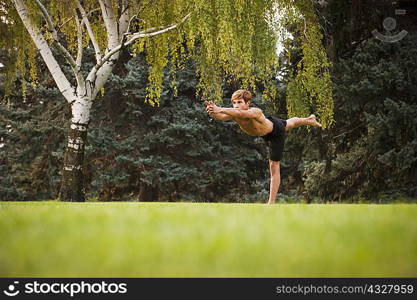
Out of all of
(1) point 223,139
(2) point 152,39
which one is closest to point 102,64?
(2) point 152,39

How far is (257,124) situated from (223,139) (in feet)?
33.0

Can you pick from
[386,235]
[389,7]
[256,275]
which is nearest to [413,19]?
[389,7]

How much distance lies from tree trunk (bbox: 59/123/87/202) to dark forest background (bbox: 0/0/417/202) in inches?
224

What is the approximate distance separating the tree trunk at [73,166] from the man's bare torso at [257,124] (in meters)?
3.88

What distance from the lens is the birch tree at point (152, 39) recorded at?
7848mm

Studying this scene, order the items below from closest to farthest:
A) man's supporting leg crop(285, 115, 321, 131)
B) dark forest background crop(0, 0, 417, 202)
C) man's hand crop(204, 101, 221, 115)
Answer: man's hand crop(204, 101, 221, 115) → man's supporting leg crop(285, 115, 321, 131) → dark forest background crop(0, 0, 417, 202)

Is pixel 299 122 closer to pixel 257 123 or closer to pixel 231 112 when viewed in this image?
pixel 257 123

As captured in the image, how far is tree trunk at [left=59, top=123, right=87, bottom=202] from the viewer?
28.8ft

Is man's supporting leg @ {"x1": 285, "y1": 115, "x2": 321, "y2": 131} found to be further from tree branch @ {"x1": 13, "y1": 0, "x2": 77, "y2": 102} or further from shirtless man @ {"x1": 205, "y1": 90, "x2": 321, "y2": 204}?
tree branch @ {"x1": 13, "y1": 0, "x2": 77, "y2": 102}

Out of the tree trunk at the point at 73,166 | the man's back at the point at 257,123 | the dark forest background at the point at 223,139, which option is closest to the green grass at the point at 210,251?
the man's back at the point at 257,123

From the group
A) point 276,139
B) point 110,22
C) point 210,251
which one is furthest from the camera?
point 110,22

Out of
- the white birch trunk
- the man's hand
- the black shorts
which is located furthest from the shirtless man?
the white birch trunk

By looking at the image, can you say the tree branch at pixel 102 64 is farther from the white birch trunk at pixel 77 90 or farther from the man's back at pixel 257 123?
the man's back at pixel 257 123

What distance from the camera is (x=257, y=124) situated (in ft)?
20.5
